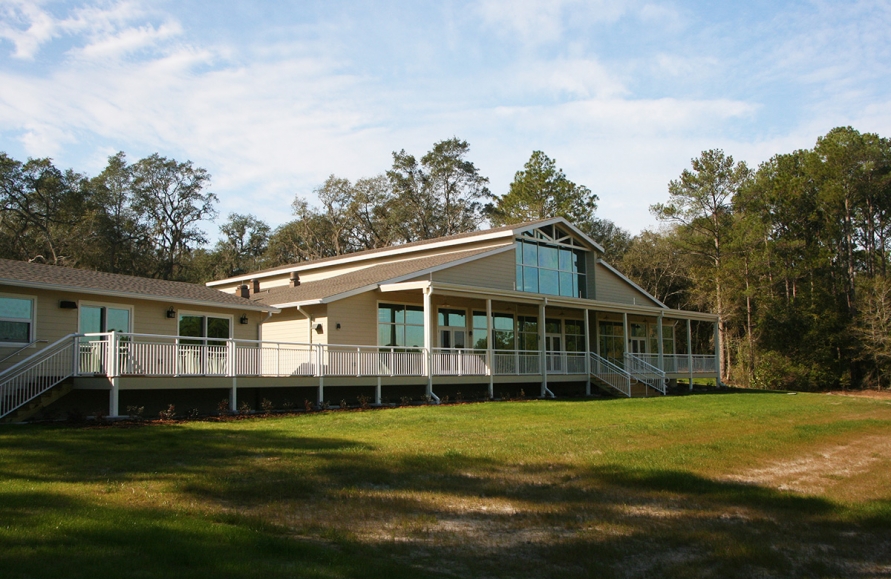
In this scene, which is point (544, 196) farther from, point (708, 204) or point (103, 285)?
point (103, 285)

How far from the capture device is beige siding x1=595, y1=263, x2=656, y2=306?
33375mm

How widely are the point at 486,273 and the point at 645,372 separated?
27.6ft

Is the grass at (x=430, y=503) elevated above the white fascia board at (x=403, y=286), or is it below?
below

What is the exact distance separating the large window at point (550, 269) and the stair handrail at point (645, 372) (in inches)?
136

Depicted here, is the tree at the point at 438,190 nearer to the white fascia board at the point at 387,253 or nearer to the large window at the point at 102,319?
the white fascia board at the point at 387,253

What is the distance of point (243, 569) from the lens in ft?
19.3

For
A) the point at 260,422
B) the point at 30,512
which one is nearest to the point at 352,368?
the point at 260,422

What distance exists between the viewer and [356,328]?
2381cm

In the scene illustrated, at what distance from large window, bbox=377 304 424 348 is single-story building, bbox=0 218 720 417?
0.17 feet

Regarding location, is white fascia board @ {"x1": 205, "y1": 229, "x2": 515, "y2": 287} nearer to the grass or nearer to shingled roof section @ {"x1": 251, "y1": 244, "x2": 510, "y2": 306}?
shingled roof section @ {"x1": 251, "y1": 244, "x2": 510, "y2": 306}

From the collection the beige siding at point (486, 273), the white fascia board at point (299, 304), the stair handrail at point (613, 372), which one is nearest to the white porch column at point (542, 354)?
the beige siding at point (486, 273)

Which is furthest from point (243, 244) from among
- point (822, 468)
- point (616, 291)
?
point (822, 468)

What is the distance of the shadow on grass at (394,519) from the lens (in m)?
6.32

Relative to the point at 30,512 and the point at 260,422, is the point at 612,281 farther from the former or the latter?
the point at 30,512
